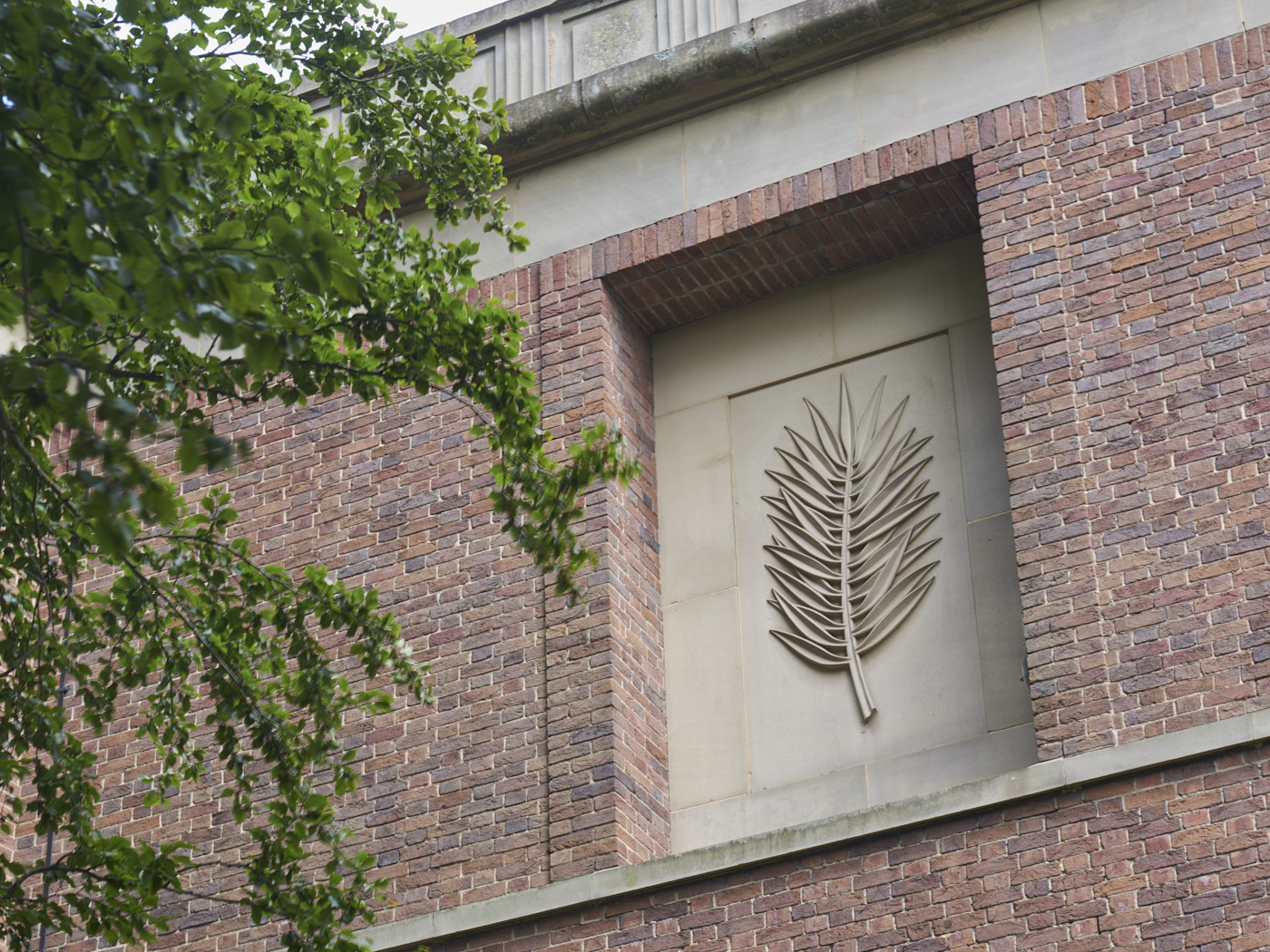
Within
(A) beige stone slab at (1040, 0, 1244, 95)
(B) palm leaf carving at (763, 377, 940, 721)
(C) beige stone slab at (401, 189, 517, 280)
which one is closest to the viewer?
(B) palm leaf carving at (763, 377, 940, 721)

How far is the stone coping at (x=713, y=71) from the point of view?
11555mm

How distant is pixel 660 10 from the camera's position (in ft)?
41.0

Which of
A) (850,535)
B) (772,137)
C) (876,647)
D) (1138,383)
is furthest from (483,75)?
(1138,383)

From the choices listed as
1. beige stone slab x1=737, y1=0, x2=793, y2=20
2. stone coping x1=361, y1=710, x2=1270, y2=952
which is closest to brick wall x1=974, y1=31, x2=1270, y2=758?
stone coping x1=361, y1=710, x2=1270, y2=952

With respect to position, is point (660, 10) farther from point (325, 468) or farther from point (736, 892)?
point (736, 892)

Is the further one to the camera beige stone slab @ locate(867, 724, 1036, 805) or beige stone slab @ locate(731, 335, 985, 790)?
beige stone slab @ locate(731, 335, 985, 790)

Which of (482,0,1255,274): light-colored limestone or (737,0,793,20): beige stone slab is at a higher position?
(737,0,793,20): beige stone slab

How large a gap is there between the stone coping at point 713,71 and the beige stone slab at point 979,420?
1.82 m

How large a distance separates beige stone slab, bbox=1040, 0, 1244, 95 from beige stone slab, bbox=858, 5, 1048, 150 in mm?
108

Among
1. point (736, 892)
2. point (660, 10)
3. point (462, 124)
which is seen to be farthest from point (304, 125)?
point (736, 892)

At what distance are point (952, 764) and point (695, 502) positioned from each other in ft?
7.73

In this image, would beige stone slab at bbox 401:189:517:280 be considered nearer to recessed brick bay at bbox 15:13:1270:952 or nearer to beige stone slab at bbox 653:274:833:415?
recessed brick bay at bbox 15:13:1270:952

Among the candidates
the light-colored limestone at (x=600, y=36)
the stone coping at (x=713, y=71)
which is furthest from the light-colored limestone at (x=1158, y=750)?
the light-colored limestone at (x=600, y=36)

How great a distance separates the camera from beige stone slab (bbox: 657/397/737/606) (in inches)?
450
